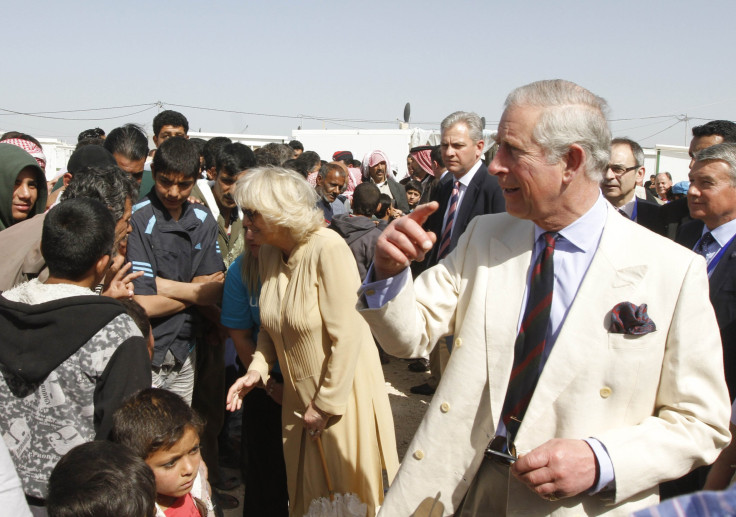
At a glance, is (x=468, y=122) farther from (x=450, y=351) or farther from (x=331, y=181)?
(x=450, y=351)

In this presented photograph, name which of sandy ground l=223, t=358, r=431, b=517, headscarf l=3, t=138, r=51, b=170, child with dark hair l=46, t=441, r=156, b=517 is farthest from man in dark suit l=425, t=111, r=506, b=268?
headscarf l=3, t=138, r=51, b=170

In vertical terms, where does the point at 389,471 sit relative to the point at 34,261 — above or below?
below

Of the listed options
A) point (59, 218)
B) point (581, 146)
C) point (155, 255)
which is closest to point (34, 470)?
point (59, 218)

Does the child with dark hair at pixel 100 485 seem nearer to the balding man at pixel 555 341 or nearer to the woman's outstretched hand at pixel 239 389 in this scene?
the balding man at pixel 555 341

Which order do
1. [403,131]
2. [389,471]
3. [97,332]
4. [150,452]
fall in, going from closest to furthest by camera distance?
[97,332]
[150,452]
[389,471]
[403,131]

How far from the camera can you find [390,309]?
183 cm

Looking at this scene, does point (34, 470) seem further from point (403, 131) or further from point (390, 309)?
point (403, 131)

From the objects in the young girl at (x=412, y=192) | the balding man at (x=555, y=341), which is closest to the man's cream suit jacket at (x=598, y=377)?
the balding man at (x=555, y=341)

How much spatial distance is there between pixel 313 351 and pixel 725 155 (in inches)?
97.6

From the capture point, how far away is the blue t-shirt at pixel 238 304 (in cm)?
369

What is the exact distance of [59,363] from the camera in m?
2.21

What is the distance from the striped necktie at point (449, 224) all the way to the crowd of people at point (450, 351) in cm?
168

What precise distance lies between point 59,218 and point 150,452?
0.98 m

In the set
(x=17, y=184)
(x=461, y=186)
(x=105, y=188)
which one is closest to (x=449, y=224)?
(x=461, y=186)
